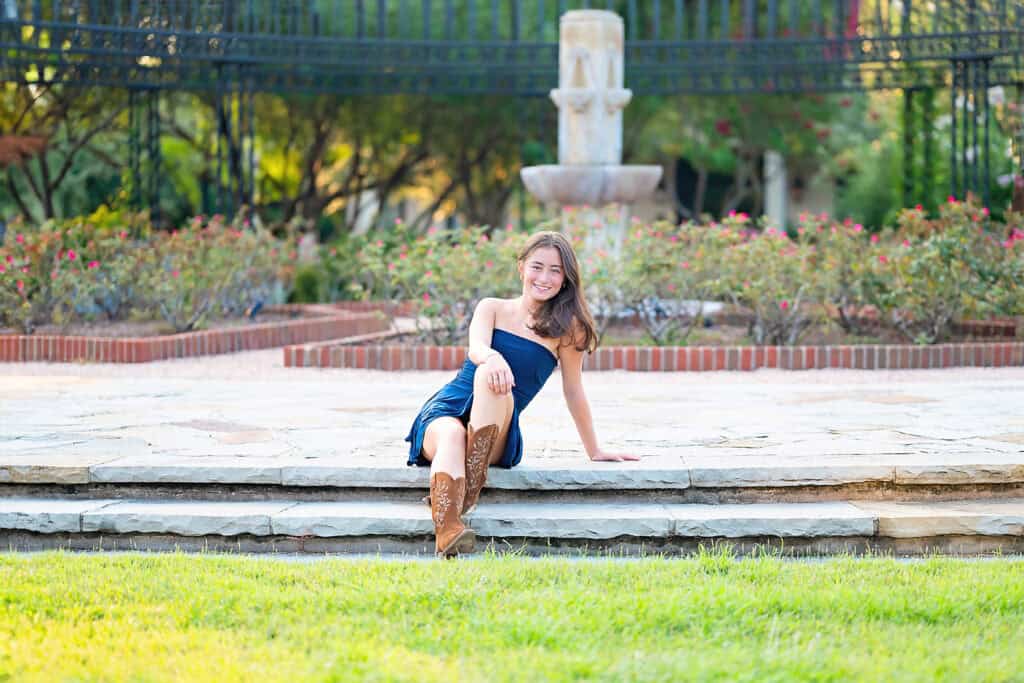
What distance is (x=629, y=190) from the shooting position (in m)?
13.6

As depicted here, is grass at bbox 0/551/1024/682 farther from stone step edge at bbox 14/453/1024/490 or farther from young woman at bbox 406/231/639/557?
stone step edge at bbox 14/453/1024/490

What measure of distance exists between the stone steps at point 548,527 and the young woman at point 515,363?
26 centimetres

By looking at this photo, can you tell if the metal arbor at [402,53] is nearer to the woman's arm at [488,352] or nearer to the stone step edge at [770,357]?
the stone step edge at [770,357]

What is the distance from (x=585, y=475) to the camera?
582 centimetres

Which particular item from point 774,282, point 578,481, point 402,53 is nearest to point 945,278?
point 774,282

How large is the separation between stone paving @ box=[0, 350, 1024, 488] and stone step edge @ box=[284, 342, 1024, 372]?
23cm

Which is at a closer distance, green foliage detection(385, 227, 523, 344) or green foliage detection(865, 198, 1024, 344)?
green foliage detection(865, 198, 1024, 344)

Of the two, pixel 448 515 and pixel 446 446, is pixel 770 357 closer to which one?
pixel 446 446

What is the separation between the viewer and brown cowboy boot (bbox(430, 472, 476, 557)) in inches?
205

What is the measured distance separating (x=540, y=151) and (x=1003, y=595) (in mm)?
17022

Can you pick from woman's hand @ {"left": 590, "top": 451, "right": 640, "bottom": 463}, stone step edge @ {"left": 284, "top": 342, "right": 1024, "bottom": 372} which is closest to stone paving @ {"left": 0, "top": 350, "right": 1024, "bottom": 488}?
woman's hand @ {"left": 590, "top": 451, "right": 640, "bottom": 463}

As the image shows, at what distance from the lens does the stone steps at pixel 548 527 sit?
5.46 m

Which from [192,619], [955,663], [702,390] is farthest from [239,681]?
[702,390]

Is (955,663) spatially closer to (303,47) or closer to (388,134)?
(303,47)
